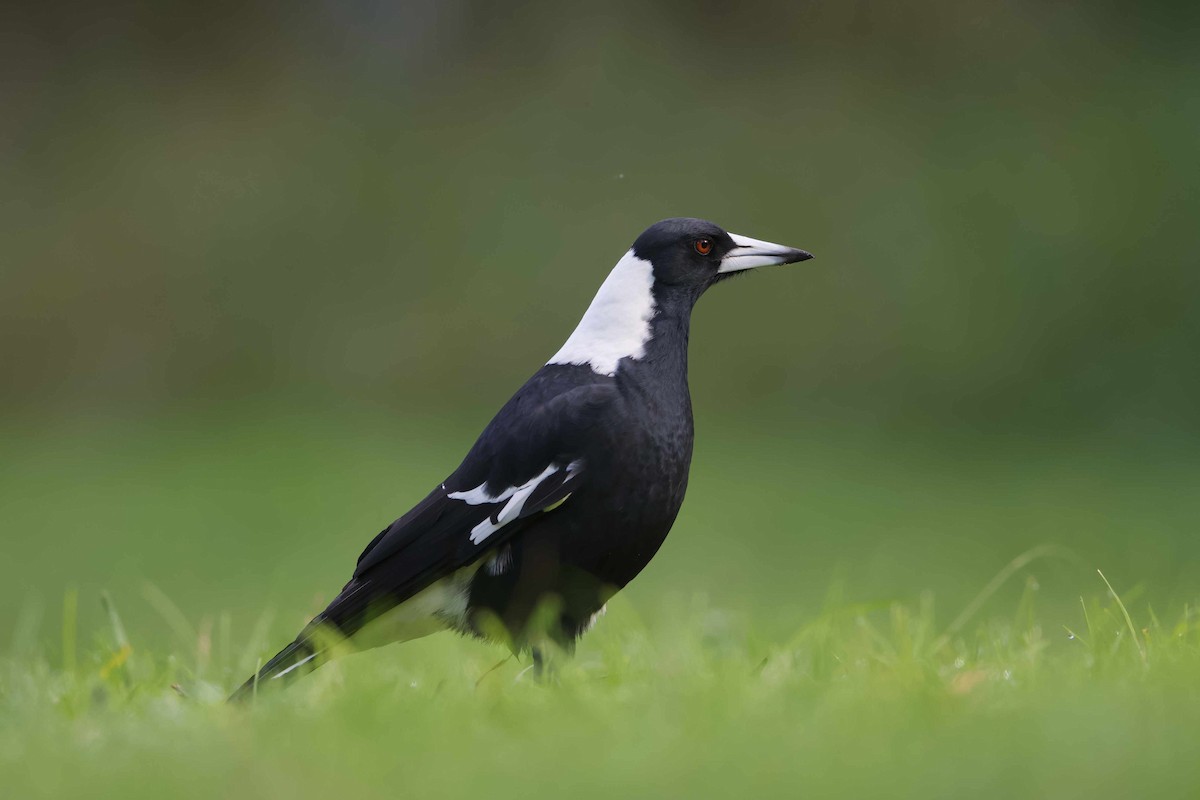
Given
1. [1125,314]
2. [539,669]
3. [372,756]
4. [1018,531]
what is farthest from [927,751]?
[1125,314]

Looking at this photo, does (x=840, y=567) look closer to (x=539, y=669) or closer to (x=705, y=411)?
(x=539, y=669)

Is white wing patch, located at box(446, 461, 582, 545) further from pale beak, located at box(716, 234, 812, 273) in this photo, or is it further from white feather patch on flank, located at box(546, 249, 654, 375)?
pale beak, located at box(716, 234, 812, 273)

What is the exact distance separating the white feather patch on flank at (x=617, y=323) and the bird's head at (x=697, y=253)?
0.12ft

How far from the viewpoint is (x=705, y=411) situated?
9.33 meters

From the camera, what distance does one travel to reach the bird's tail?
3.03 m

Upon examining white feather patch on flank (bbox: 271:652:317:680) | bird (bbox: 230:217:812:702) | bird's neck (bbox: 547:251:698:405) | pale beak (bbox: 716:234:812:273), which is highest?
pale beak (bbox: 716:234:812:273)

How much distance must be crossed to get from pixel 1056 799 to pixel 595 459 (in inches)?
61.4

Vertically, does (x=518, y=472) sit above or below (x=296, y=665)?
above

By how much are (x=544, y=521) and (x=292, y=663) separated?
1.98 feet

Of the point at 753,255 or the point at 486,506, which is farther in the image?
the point at 753,255

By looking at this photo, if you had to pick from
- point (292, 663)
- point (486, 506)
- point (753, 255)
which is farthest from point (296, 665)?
point (753, 255)

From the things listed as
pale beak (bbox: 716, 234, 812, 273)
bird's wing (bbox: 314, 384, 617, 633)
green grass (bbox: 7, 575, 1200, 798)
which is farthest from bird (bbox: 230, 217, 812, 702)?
pale beak (bbox: 716, 234, 812, 273)

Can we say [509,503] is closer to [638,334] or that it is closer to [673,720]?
[638,334]

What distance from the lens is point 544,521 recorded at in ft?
10.8
